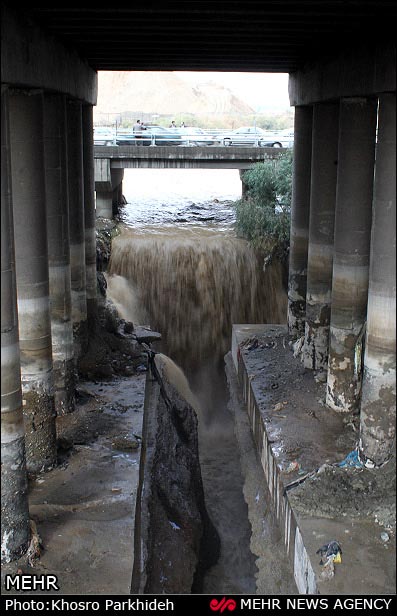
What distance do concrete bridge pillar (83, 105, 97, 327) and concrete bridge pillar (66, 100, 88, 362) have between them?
4.12 ft

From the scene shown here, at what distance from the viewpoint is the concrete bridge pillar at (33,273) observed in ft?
39.8

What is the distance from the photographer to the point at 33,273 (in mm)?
12516

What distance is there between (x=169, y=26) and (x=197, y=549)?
366 inches

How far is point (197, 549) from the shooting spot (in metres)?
14.0

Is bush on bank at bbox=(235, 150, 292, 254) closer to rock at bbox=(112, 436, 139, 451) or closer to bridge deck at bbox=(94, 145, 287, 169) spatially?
bridge deck at bbox=(94, 145, 287, 169)

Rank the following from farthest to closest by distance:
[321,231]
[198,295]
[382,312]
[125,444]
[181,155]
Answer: [181,155] < [198,295] < [321,231] < [125,444] < [382,312]

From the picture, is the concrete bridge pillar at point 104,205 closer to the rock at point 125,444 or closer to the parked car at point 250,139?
the parked car at point 250,139

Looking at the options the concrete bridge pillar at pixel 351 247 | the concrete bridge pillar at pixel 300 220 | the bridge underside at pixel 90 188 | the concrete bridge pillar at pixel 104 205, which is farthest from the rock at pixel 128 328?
the concrete bridge pillar at pixel 104 205
